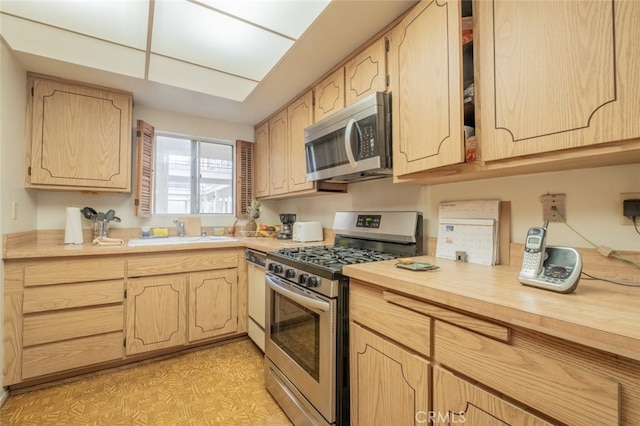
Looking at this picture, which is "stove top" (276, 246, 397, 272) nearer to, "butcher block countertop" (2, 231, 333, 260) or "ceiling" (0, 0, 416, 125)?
"butcher block countertop" (2, 231, 333, 260)

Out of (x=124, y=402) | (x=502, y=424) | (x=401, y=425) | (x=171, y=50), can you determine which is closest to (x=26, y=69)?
(x=171, y=50)

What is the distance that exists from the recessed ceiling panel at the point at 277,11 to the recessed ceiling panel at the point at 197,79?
678mm

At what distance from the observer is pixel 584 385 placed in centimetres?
60

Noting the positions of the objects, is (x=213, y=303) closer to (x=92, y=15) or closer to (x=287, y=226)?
(x=287, y=226)

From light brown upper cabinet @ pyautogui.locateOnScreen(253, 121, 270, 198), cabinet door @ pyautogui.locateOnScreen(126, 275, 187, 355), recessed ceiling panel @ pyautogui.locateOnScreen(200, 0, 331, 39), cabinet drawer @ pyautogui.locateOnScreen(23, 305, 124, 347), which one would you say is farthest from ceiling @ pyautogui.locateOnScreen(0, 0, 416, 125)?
cabinet drawer @ pyautogui.locateOnScreen(23, 305, 124, 347)

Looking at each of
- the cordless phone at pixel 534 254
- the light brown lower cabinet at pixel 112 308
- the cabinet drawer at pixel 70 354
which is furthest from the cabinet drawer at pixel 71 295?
the cordless phone at pixel 534 254

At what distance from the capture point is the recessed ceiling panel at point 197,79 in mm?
1961

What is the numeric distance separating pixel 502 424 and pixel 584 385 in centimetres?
24

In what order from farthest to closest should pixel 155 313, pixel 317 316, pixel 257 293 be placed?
pixel 257 293 < pixel 155 313 < pixel 317 316

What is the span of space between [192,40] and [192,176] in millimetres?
1603

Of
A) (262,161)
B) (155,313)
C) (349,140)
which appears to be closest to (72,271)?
(155,313)

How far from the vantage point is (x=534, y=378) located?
2.19ft

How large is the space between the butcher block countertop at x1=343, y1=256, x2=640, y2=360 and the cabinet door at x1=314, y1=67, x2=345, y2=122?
1223 mm

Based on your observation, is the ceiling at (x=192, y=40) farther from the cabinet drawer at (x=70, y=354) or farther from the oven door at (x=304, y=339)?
the cabinet drawer at (x=70, y=354)
